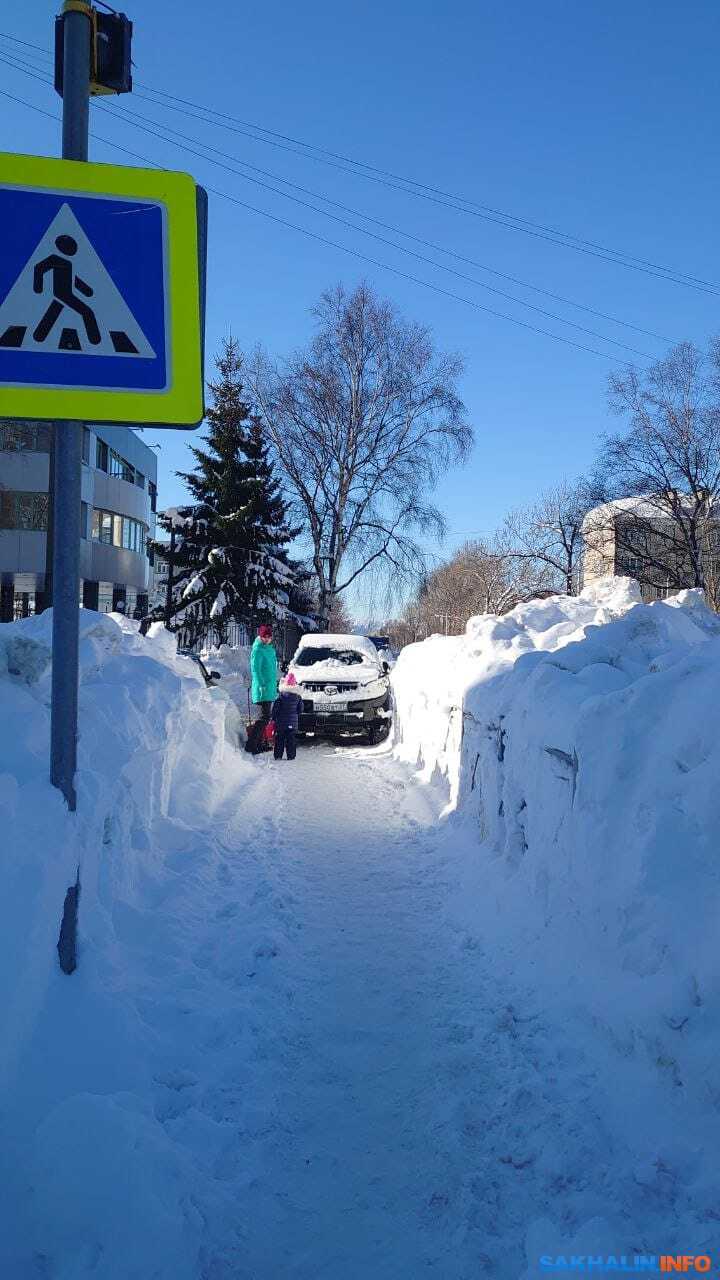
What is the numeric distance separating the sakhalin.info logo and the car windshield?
10513 mm

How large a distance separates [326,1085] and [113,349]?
277 centimetres

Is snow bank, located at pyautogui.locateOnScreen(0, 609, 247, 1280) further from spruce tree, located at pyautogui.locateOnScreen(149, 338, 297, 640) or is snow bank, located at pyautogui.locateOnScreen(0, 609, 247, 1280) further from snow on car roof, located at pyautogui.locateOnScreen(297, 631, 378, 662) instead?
spruce tree, located at pyautogui.locateOnScreen(149, 338, 297, 640)

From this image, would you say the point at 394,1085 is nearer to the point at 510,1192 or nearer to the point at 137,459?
the point at 510,1192

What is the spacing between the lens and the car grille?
1176 cm

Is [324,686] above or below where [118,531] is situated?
below

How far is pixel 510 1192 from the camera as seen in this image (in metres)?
2.30

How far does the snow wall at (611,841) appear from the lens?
259cm

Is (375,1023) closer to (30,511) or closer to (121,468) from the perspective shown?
(30,511)

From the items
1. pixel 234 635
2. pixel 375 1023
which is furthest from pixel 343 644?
pixel 234 635

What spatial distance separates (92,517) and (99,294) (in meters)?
37.3

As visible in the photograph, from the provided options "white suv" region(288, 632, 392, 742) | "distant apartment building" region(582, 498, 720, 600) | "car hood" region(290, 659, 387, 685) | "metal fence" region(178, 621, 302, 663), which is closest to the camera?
"white suv" region(288, 632, 392, 742)

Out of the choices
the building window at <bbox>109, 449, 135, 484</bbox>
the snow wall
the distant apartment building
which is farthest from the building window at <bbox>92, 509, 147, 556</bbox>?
the snow wall

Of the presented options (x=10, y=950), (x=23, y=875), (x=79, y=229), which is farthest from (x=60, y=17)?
(x=10, y=950)

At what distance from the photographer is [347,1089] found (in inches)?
112
